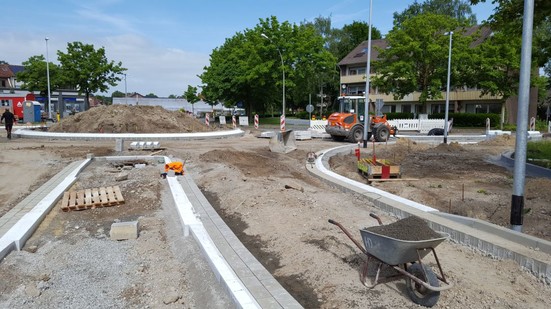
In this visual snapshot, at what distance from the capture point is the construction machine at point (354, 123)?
2334 cm

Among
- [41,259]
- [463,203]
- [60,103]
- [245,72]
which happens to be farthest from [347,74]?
[41,259]

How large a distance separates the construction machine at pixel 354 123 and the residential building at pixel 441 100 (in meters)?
13.5

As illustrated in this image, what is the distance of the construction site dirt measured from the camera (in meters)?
4.52

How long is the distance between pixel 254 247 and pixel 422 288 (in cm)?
260

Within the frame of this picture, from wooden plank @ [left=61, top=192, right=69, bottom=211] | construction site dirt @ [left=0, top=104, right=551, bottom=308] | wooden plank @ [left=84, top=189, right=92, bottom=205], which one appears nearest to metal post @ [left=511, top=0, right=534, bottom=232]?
construction site dirt @ [left=0, top=104, right=551, bottom=308]

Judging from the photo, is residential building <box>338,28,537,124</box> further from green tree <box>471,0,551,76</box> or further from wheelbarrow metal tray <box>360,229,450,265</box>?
wheelbarrow metal tray <box>360,229,450,265</box>

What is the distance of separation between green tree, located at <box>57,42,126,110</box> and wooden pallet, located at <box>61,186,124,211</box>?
45.9 metres

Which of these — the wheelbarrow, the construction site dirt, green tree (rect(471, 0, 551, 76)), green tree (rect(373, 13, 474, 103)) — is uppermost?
A: green tree (rect(373, 13, 474, 103))

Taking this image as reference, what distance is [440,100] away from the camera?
50656 millimetres

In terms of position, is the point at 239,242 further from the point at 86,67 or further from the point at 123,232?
the point at 86,67

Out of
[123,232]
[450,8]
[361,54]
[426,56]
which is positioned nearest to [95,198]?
[123,232]

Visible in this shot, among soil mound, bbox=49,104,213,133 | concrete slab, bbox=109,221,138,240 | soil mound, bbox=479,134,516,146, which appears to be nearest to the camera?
concrete slab, bbox=109,221,138,240

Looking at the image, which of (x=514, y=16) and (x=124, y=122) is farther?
(x=124, y=122)

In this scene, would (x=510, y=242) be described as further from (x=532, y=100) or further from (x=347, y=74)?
(x=347, y=74)
